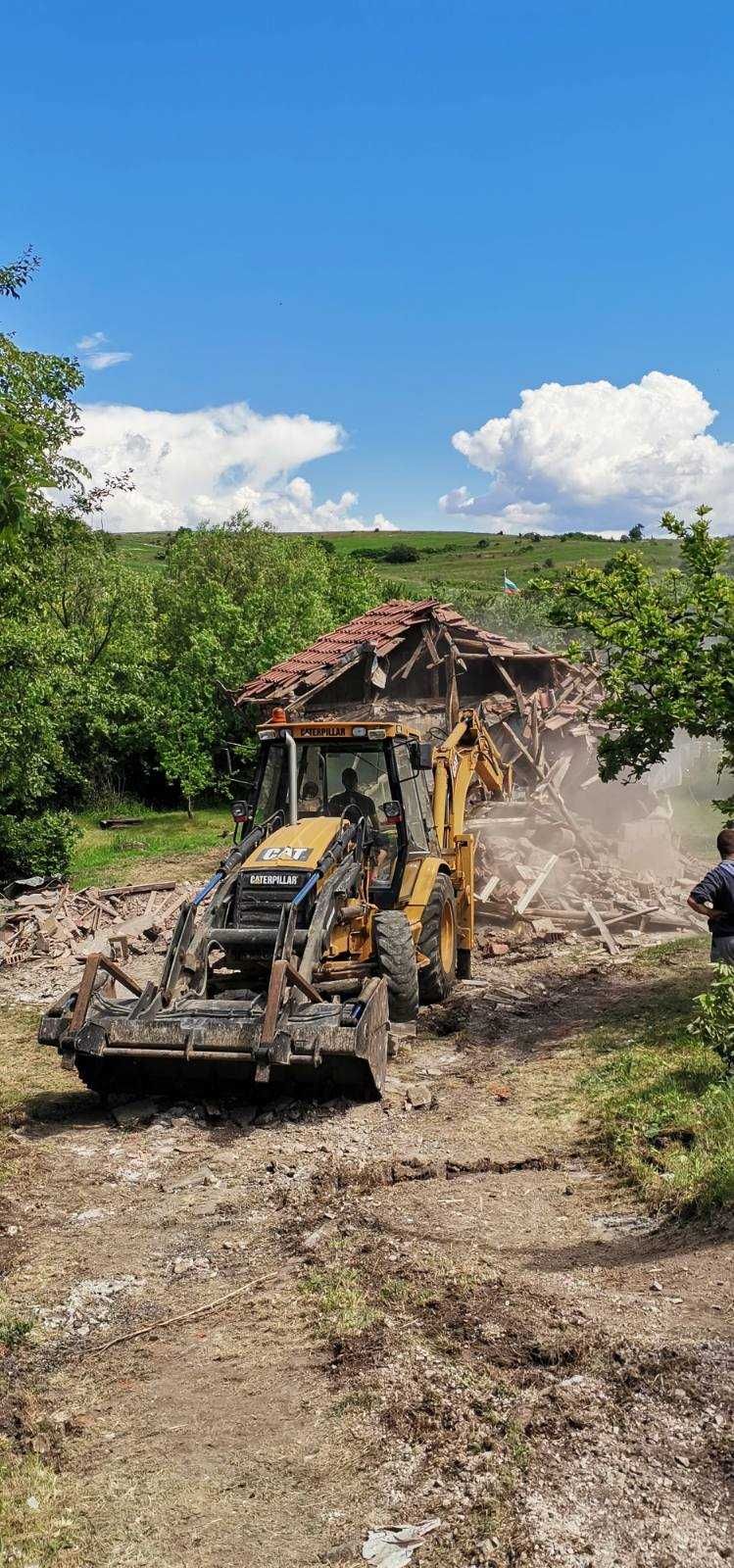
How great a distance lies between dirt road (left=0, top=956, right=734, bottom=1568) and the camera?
393 cm

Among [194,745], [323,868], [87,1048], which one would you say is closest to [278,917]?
[323,868]

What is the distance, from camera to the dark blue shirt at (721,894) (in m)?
8.59

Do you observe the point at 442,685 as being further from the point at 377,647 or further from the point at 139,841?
the point at 139,841

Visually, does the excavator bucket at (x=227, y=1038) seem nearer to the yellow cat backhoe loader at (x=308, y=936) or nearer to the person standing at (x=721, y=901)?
the yellow cat backhoe loader at (x=308, y=936)

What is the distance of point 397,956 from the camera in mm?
9828

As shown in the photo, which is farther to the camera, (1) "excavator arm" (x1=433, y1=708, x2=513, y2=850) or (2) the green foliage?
(1) "excavator arm" (x1=433, y1=708, x2=513, y2=850)

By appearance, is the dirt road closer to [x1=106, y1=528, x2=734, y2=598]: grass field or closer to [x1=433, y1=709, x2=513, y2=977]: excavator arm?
[x1=433, y1=709, x2=513, y2=977]: excavator arm

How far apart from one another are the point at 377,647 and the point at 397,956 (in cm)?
1176

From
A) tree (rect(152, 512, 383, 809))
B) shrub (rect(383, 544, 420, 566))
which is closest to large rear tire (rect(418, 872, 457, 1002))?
tree (rect(152, 512, 383, 809))

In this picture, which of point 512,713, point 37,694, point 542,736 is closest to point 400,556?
point 542,736

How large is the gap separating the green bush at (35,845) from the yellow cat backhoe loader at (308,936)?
8432mm

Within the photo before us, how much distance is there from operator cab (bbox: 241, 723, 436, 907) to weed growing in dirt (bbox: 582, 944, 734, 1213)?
248 cm

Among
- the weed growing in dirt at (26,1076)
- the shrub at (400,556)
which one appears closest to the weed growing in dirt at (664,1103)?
the weed growing in dirt at (26,1076)

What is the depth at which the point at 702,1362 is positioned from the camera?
4.52 meters
